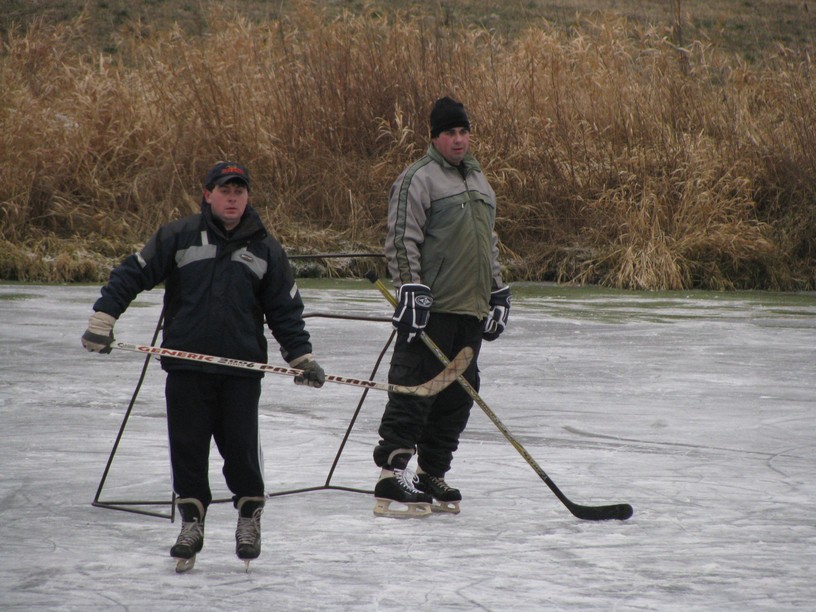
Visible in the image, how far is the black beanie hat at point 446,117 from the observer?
474 cm

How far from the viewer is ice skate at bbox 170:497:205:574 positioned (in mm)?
3740

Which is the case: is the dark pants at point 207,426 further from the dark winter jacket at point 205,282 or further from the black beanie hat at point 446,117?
the black beanie hat at point 446,117

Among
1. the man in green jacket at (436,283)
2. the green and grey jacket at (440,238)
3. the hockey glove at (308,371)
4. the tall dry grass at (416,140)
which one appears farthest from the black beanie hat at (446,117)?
the tall dry grass at (416,140)

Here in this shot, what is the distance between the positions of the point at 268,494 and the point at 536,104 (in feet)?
36.7

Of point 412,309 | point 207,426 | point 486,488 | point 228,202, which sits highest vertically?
point 228,202

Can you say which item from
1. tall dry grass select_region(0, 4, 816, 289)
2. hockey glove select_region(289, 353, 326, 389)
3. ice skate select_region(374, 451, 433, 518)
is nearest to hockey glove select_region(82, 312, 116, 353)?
hockey glove select_region(289, 353, 326, 389)

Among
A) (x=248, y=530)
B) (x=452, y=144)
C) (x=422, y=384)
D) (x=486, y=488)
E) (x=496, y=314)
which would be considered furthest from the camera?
(x=486, y=488)

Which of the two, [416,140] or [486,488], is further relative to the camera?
[416,140]

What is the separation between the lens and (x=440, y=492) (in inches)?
184

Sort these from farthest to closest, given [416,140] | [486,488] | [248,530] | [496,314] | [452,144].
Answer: [416,140] → [486,488] → [496,314] → [452,144] → [248,530]

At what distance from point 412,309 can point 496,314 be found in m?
0.50

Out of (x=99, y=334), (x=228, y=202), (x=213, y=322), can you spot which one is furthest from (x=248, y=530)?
(x=228, y=202)

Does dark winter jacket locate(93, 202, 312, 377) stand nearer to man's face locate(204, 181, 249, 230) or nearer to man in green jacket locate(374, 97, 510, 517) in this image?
man's face locate(204, 181, 249, 230)

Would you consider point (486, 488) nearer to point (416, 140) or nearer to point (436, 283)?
point (436, 283)
